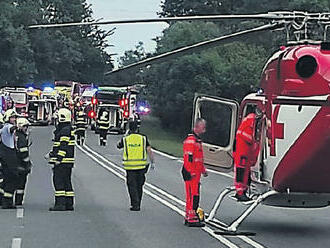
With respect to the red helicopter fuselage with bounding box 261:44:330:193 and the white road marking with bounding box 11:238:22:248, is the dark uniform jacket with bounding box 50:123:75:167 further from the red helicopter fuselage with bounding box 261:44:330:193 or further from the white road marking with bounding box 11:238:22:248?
the red helicopter fuselage with bounding box 261:44:330:193

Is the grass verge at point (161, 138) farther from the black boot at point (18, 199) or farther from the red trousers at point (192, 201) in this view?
the red trousers at point (192, 201)

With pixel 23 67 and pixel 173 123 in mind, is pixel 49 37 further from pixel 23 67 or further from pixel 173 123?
pixel 173 123

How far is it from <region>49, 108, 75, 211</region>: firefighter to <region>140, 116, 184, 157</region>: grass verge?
68.2ft

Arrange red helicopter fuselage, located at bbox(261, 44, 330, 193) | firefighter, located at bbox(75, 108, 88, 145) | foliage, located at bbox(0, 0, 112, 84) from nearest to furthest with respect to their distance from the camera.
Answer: red helicopter fuselage, located at bbox(261, 44, 330, 193)
firefighter, located at bbox(75, 108, 88, 145)
foliage, located at bbox(0, 0, 112, 84)

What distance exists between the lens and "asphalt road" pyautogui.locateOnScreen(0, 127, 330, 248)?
43.4 feet

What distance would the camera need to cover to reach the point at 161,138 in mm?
57812

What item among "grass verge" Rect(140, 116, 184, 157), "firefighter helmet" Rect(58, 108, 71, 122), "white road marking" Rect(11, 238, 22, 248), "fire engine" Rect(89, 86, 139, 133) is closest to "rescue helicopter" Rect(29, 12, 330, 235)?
"white road marking" Rect(11, 238, 22, 248)

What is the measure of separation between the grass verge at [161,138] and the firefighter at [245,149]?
23.6 metres

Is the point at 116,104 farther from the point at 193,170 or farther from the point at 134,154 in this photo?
the point at 193,170

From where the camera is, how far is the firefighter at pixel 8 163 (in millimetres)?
17156

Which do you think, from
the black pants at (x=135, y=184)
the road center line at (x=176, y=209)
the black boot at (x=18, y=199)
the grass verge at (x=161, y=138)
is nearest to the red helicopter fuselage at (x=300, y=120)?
the road center line at (x=176, y=209)

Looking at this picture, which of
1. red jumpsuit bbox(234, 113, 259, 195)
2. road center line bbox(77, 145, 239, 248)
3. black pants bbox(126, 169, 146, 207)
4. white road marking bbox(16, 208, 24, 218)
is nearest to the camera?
road center line bbox(77, 145, 239, 248)

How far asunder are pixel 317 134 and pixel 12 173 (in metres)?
6.56

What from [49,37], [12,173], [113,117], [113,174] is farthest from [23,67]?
[12,173]
